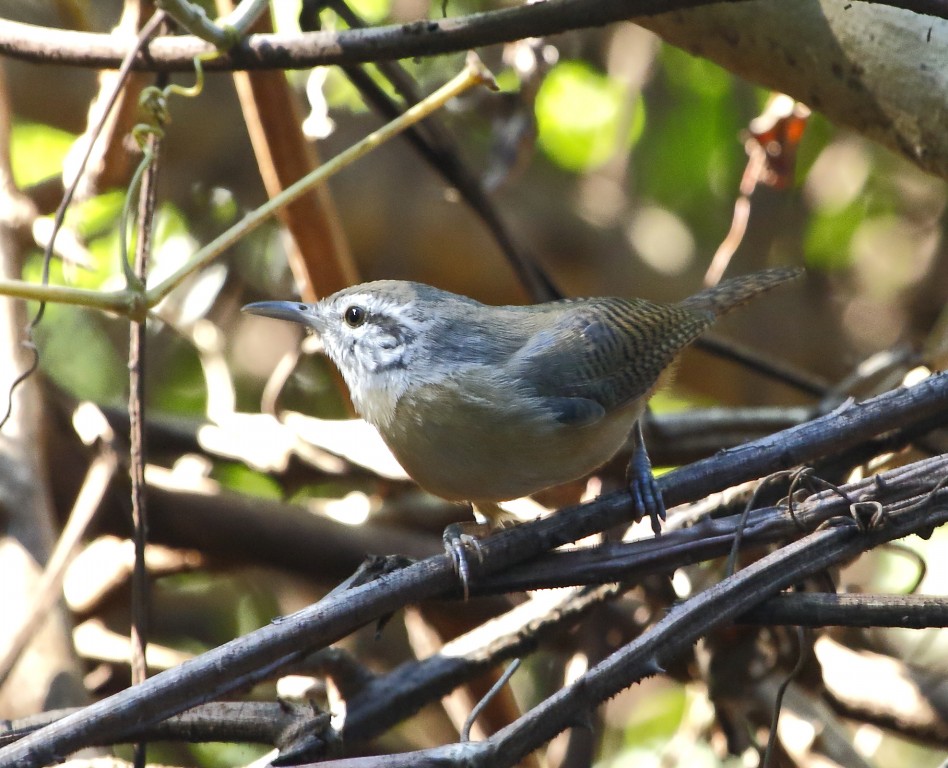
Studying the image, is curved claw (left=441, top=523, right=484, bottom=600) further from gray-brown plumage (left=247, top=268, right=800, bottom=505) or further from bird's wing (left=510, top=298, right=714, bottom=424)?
bird's wing (left=510, top=298, right=714, bottom=424)

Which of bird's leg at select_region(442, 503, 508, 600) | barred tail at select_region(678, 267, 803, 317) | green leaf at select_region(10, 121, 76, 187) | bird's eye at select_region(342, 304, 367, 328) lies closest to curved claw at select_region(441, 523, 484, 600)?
bird's leg at select_region(442, 503, 508, 600)

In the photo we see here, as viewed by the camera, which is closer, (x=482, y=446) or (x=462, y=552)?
(x=462, y=552)

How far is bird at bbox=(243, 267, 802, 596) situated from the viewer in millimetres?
2455

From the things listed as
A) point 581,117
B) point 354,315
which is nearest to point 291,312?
point 354,315

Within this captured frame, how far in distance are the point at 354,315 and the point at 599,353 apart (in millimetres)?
687

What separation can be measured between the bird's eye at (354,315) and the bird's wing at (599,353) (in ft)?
1.55

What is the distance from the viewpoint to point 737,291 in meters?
3.19

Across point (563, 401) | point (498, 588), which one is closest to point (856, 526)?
point (498, 588)

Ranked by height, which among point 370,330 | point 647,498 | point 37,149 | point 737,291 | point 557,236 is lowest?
point 557,236

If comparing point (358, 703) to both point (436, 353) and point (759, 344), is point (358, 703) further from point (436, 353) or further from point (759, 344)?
point (759, 344)

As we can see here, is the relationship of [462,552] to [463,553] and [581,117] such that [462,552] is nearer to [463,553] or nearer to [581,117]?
[463,553]

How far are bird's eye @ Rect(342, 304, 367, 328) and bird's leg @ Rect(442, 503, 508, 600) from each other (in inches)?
23.7

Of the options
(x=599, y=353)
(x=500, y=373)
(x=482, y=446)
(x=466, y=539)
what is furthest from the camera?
(x=599, y=353)

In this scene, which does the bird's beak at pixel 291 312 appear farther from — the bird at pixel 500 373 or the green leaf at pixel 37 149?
the green leaf at pixel 37 149
